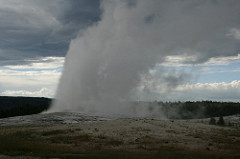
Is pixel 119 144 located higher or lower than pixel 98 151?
lower

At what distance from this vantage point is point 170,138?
4453cm

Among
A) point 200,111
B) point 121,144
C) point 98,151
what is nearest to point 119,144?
point 121,144

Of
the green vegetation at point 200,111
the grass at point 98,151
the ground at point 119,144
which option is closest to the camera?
the grass at point 98,151

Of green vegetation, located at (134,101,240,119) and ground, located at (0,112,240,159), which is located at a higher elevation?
green vegetation, located at (134,101,240,119)

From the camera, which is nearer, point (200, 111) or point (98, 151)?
point (98, 151)

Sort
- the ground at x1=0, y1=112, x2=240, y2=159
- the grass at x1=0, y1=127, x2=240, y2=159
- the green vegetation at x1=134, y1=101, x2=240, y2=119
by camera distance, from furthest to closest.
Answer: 1. the green vegetation at x1=134, y1=101, x2=240, y2=119
2. the ground at x1=0, y1=112, x2=240, y2=159
3. the grass at x1=0, y1=127, x2=240, y2=159

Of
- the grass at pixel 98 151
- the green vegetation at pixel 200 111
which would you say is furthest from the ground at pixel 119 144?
the green vegetation at pixel 200 111

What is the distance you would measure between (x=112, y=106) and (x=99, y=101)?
7347mm

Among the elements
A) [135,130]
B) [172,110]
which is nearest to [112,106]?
[172,110]

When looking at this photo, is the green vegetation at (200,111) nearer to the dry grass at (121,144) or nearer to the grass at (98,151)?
the dry grass at (121,144)

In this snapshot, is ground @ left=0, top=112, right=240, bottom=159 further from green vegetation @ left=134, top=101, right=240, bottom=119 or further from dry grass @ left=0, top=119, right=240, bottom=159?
green vegetation @ left=134, top=101, right=240, bottom=119

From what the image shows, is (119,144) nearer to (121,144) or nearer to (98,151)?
(121,144)

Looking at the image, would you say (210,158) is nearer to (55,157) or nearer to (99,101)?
(55,157)

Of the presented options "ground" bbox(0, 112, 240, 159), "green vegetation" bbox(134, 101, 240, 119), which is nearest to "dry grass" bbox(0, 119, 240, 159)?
"ground" bbox(0, 112, 240, 159)
